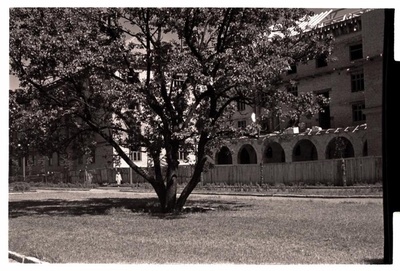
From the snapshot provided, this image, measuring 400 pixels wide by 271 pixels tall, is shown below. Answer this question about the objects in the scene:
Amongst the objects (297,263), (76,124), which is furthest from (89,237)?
(76,124)

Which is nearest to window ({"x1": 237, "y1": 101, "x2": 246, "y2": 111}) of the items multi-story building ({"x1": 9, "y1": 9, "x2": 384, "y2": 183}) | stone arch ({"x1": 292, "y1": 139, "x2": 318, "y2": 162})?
multi-story building ({"x1": 9, "y1": 9, "x2": 384, "y2": 183})

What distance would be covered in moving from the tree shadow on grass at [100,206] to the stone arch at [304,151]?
2386 mm

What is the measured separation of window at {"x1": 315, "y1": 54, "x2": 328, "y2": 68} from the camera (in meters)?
14.3

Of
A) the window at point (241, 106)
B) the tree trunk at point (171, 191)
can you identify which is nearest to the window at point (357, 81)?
the window at point (241, 106)

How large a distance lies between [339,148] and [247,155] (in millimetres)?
4657

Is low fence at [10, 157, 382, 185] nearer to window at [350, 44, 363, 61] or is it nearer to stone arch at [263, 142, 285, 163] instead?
stone arch at [263, 142, 285, 163]

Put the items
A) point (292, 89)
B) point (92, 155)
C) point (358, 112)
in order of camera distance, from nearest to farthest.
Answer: point (358, 112)
point (292, 89)
point (92, 155)

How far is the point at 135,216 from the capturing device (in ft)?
49.2

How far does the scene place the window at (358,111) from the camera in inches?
413

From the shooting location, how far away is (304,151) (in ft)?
57.0

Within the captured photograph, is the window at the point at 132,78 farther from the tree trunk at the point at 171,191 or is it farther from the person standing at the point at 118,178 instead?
the person standing at the point at 118,178

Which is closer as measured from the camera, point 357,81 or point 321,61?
point 357,81

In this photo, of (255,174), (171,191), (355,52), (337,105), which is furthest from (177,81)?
(255,174)

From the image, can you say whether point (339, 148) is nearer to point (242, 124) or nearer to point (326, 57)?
point (326, 57)
